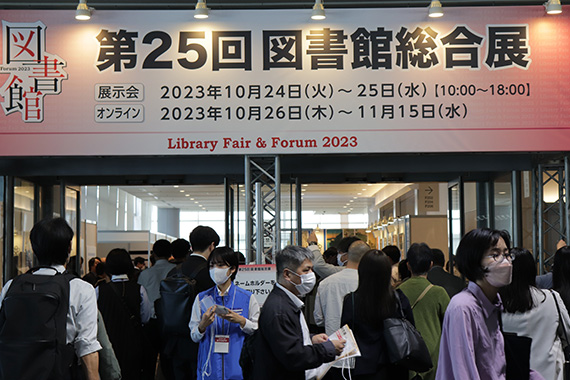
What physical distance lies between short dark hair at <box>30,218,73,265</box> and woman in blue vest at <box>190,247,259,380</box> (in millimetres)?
1254

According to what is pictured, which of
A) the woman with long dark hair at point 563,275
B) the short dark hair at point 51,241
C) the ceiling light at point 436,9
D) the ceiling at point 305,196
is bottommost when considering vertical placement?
the woman with long dark hair at point 563,275

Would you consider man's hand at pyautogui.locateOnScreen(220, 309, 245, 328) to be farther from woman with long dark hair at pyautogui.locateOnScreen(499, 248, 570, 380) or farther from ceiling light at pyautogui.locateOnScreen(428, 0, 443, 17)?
ceiling light at pyautogui.locateOnScreen(428, 0, 443, 17)

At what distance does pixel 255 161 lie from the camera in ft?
28.4

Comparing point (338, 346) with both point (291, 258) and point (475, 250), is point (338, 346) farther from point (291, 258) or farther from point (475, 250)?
point (475, 250)

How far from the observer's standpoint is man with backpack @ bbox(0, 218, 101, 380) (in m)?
3.26

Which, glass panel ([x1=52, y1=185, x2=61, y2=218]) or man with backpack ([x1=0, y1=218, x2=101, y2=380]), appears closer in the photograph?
man with backpack ([x1=0, y1=218, x2=101, y2=380])

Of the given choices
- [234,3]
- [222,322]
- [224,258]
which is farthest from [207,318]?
[234,3]

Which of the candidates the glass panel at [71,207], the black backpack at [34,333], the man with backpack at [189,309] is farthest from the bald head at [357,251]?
the glass panel at [71,207]

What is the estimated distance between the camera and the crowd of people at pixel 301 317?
2.88m

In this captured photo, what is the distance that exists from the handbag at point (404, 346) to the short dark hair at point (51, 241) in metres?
1.66

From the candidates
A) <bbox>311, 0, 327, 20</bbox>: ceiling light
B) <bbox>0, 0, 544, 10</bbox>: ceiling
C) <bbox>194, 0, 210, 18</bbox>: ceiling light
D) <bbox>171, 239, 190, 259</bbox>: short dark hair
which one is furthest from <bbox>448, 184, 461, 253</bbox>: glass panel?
<bbox>171, 239, 190, 259</bbox>: short dark hair

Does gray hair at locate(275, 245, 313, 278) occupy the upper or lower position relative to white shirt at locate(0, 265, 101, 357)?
upper

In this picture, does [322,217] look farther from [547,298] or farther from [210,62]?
[547,298]

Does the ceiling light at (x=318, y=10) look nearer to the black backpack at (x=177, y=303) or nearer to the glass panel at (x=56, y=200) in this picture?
the black backpack at (x=177, y=303)
